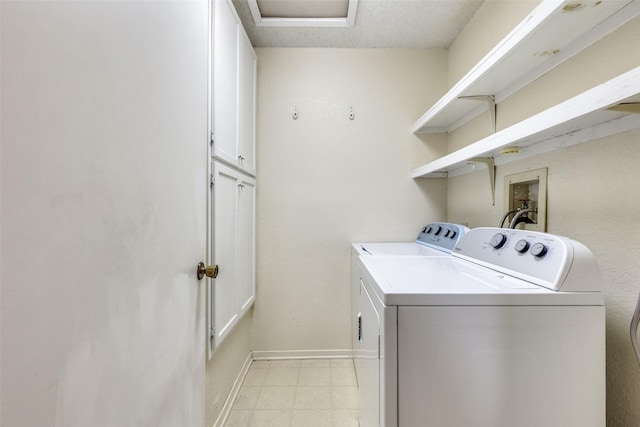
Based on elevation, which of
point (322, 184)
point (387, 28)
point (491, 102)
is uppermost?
point (387, 28)

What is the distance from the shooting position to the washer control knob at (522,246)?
98 cm

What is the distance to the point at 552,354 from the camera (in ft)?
2.55

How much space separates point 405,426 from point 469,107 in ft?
5.89

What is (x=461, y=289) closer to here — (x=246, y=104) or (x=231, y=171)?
(x=231, y=171)

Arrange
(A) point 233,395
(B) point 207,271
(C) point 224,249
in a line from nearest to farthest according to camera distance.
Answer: (B) point 207,271 → (C) point 224,249 → (A) point 233,395

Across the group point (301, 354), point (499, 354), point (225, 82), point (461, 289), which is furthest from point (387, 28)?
point (301, 354)

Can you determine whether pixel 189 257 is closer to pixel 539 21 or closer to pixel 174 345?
pixel 174 345

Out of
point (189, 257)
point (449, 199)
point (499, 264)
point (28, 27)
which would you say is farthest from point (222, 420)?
point (449, 199)

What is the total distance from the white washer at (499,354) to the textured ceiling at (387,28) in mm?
1704

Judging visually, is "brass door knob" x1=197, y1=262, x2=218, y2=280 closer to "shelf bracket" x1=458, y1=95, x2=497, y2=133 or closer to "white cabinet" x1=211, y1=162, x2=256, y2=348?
"white cabinet" x1=211, y1=162, x2=256, y2=348

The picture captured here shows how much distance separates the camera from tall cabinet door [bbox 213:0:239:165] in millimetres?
1346

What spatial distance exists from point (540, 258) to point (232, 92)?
1645 mm

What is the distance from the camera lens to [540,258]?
2.95 ft

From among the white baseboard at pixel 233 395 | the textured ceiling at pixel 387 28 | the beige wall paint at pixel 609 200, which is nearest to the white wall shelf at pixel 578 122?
the beige wall paint at pixel 609 200
